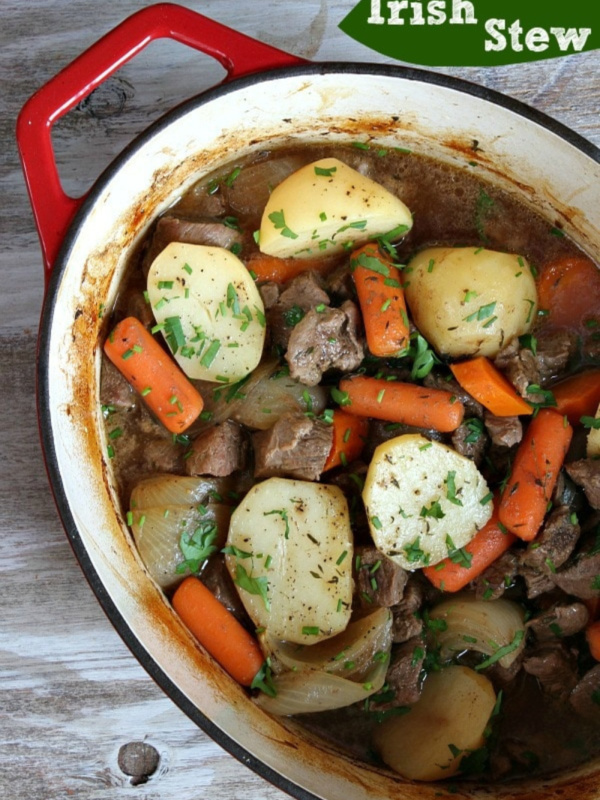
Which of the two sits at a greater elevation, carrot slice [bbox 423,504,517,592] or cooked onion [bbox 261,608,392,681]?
carrot slice [bbox 423,504,517,592]

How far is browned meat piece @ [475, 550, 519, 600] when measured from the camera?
7.30 ft

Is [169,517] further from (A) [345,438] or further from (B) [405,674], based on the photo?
(B) [405,674]

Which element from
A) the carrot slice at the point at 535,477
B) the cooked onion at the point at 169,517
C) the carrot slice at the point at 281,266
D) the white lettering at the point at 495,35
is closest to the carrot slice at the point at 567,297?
the carrot slice at the point at 535,477

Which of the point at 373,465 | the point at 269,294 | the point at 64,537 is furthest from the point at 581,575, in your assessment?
the point at 64,537

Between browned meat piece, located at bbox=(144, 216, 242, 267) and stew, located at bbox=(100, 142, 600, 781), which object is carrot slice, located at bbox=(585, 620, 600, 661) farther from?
browned meat piece, located at bbox=(144, 216, 242, 267)

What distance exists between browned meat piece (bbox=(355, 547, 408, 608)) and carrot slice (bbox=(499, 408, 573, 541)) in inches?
13.2

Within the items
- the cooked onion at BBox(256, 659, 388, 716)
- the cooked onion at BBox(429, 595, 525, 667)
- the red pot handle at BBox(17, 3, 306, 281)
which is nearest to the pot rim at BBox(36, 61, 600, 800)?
the red pot handle at BBox(17, 3, 306, 281)

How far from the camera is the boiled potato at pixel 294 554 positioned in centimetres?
216

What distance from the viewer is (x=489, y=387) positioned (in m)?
2.18

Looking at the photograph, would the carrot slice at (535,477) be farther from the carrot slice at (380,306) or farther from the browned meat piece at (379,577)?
the carrot slice at (380,306)

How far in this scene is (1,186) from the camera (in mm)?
2453

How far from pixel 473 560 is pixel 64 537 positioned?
123 cm

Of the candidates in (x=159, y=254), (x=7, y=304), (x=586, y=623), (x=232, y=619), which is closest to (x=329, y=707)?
(x=232, y=619)

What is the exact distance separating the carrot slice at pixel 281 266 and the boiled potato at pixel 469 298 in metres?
0.26
